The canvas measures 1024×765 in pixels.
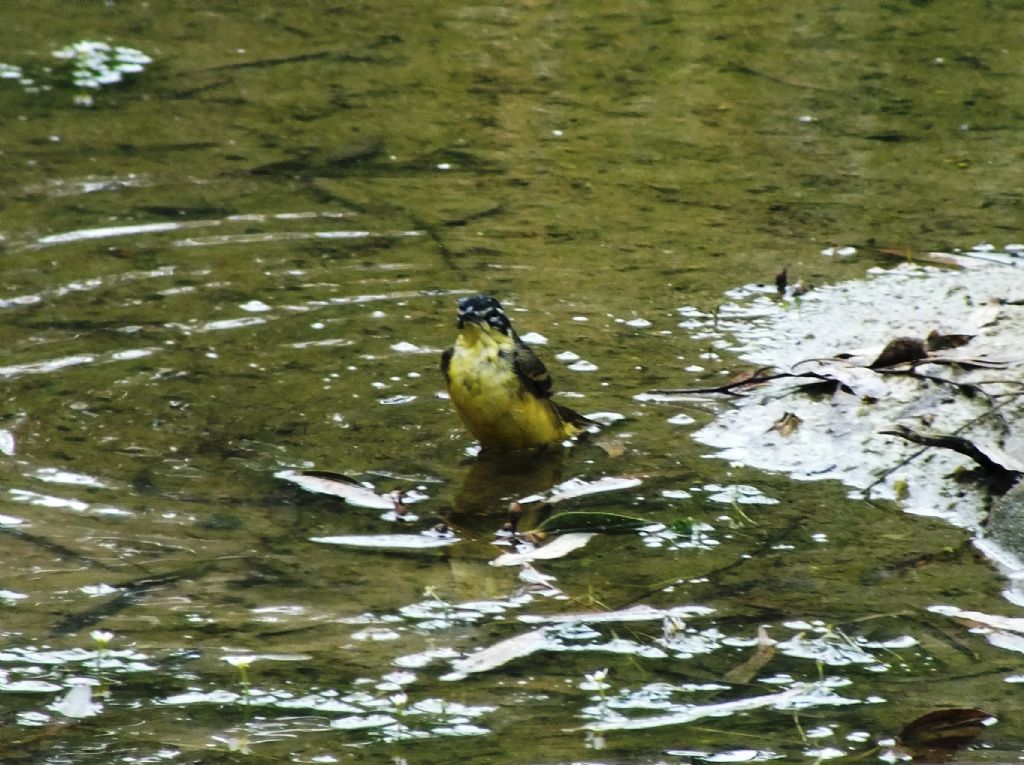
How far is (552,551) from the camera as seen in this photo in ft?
17.2

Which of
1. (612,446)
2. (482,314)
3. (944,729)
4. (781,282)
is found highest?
(482,314)

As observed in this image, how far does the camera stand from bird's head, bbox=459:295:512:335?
6.37 metres

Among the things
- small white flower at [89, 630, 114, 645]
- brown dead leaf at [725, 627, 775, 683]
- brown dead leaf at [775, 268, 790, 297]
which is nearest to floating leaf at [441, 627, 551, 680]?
brown dead leaf at [725, 627, 775, 683]

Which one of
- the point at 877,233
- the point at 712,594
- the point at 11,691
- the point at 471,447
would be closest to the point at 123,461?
the point at 471,447

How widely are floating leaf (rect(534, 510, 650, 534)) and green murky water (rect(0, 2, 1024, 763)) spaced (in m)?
0.10

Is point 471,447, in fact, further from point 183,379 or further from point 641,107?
point 641,107

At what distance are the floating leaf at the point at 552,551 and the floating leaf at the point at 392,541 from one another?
0.27m

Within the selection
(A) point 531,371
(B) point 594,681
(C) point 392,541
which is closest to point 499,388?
(A) point 531,371

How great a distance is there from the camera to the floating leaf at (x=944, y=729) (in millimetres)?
3834

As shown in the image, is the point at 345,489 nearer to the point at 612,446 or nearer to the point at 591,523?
the point at 591,523

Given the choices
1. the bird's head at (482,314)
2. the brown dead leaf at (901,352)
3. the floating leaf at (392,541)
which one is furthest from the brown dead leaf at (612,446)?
the brown dead leaf at (901,352)

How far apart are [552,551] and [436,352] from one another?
2.13 meters

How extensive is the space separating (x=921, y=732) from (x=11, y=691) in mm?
2415

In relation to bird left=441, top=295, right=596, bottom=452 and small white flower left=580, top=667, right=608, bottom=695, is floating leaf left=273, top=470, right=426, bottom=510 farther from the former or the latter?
small white flower left=580, top=667, right=608, bottom=695
